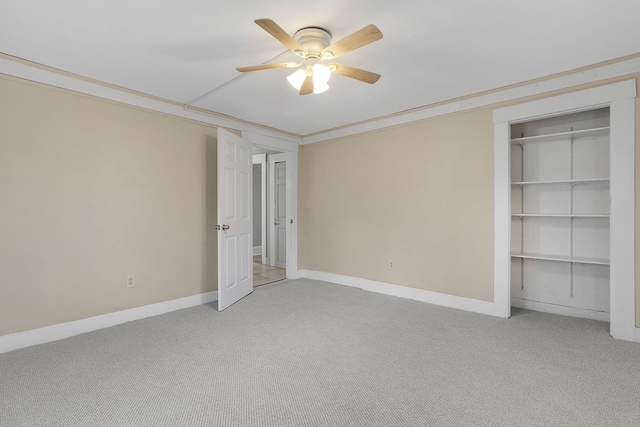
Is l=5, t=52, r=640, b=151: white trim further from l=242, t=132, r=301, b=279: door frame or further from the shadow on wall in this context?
l=242, t=132, r=301, b=279: door frame

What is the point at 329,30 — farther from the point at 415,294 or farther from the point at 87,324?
the point at 87,324

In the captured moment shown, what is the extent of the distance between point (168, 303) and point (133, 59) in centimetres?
255

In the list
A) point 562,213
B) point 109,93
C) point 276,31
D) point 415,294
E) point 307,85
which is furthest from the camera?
point 415,294

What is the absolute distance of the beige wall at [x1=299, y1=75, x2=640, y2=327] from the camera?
346 centimetres

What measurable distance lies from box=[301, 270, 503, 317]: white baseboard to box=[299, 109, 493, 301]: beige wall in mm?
77

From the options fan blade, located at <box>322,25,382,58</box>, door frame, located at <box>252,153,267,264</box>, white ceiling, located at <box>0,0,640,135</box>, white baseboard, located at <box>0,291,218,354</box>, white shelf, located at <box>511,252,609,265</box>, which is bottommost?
white baseboard, located at <box>0,291,218,354</box>

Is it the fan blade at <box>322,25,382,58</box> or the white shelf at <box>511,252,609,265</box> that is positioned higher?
the fan blade at <box>322,25,382,58</box>

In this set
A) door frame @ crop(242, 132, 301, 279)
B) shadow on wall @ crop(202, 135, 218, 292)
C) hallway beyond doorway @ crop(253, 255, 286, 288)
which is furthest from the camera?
door frame @ crop(242, 132, 301, 279)

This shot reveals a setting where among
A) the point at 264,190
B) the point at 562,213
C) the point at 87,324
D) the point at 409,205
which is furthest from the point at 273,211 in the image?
the point at 562,213

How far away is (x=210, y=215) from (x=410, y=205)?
8.65 ft

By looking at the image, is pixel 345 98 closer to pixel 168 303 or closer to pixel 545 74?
pixel 545 74

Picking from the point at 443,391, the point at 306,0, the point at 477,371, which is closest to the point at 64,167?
the point at 306,0

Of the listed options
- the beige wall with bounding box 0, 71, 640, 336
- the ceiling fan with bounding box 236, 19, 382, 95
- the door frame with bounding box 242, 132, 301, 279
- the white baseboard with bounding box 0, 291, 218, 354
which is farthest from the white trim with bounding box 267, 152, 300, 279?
the ceiling fan with bounding box 236, 19, 382, 95

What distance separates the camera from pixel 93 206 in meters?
3.00
